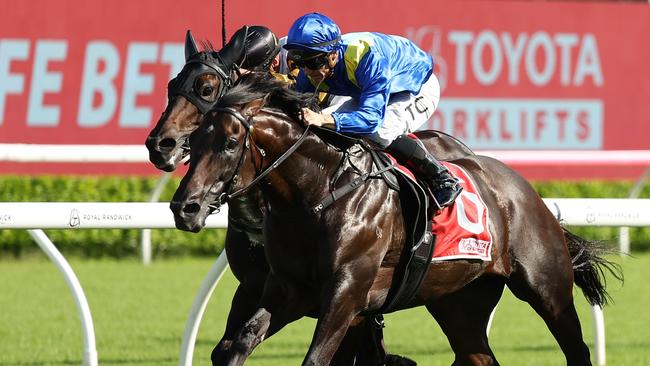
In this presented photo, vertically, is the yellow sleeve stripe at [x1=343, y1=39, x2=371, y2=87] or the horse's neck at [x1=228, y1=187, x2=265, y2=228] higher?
the yellow sleeve stripe at [x1=343, y1=39, x2=371, y2=87]

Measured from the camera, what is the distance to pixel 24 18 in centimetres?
1111

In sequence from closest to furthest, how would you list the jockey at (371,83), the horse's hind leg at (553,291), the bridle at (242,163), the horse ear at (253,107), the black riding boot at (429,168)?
the bridle at (242,163)
the horse ear at (253,107)
the jockey at (371,83)
the black riding boot at (429,168)
the horse's hind leg at (553,291)

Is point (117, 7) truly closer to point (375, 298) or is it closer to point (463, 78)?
point (463, 78)

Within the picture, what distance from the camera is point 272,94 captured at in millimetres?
4094

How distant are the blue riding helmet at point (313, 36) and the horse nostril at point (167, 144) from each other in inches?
21.6

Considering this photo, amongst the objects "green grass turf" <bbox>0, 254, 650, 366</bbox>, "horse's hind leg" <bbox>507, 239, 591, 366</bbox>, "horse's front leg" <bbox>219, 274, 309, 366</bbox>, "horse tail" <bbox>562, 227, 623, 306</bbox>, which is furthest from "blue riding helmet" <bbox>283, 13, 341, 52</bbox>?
"green grass turf" <bbox>0, 254, 650, 366</bbox>

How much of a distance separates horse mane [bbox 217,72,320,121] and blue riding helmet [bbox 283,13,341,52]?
0.17 metres

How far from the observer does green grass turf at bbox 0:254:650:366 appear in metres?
6.41

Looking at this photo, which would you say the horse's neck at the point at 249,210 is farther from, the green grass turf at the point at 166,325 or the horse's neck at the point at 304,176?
the green grass turf at the point at 166,325

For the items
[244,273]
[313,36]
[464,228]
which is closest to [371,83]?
[313,36]

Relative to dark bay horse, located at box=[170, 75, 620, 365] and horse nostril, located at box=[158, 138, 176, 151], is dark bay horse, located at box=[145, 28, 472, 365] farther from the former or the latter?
dark bay horse, located at box=[170, 75, 620, 365]

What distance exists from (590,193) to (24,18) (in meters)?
5.50

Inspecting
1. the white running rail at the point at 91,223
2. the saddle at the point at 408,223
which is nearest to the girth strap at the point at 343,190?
the saddle at the point at 408,223

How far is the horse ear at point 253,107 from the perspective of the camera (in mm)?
3913
